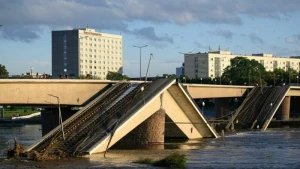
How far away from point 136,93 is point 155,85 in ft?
9.18

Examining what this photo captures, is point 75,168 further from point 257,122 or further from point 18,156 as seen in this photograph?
point 257,122

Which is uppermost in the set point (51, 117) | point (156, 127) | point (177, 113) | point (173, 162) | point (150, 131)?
point (177, 113)

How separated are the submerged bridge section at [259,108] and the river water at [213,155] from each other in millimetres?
27778

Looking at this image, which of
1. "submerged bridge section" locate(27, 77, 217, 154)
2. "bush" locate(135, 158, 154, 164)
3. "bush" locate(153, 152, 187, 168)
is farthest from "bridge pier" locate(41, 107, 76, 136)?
"bush" locate(153, 152, 187, 168)

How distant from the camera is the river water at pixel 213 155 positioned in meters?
58.7

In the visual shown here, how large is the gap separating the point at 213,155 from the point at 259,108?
59152 millimetres

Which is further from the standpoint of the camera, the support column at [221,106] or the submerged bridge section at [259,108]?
the support column at [221,106]

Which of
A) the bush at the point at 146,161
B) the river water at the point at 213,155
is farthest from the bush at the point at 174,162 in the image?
the bush at the point at 146,161

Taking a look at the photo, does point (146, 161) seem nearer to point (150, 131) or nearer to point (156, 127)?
point (156, 127)

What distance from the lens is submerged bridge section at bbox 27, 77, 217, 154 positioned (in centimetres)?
6738

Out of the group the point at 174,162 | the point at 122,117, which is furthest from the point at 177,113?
the point at 174,162

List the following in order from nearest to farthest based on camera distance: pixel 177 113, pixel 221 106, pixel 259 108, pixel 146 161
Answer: pixel 146 161
pixel 177 113
pixel 259 108
pixel 221 106

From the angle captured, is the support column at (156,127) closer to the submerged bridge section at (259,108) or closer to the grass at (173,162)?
the grass at (173,162)

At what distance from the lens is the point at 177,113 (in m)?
86.1
